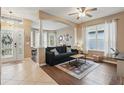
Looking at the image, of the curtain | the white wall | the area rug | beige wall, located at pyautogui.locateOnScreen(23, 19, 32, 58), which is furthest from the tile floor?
the white wall

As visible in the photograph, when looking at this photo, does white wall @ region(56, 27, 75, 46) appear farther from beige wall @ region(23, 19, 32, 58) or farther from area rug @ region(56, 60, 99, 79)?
area rug @ region(56, 60, 99, 79)

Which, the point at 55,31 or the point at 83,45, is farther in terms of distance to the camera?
the point at 55,31

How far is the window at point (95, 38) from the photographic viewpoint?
6.70 metres

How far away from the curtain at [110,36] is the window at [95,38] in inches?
28.3

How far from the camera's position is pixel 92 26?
281 inches

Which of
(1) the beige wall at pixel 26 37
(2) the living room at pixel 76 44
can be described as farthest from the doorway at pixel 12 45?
(1) the beige wall at pixel 26 37

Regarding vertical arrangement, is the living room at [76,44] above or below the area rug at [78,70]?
above

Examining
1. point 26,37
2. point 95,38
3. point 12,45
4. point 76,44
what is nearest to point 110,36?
point 95,38

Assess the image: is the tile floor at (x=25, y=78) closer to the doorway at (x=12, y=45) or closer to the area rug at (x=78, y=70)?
the area rug at (x=78, y=70)

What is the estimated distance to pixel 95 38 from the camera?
710cm
